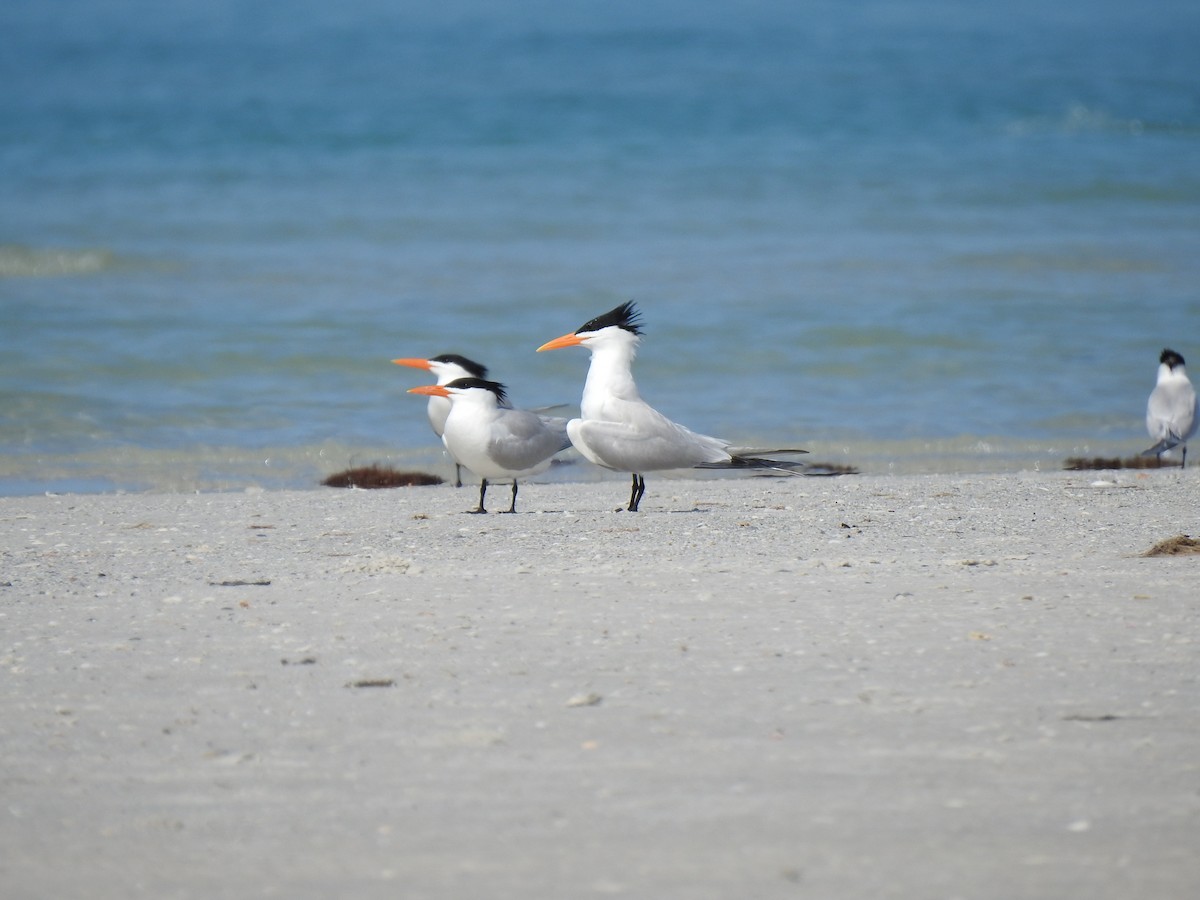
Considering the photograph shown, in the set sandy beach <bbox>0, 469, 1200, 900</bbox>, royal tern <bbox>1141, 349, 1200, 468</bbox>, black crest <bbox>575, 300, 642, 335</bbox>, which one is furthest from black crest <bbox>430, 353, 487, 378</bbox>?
royal tern <bbox>1141, 349, 1200, 468</bbox>

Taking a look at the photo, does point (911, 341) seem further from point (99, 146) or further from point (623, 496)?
point (99, 146)

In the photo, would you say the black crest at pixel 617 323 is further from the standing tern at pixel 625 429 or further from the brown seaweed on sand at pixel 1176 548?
the brown seaweed on sand at pixel 1176 548

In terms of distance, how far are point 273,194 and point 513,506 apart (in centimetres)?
1533

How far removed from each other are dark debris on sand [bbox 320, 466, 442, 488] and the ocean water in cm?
33

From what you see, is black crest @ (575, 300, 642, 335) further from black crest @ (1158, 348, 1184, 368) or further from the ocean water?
black crest @ (1158, 348, 1184, 368)

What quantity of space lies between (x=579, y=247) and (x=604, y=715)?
1391 centimetres

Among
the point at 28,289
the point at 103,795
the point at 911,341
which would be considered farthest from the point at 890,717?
the point at 28,289

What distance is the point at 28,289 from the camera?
47.0 feet

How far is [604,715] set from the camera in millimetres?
3131

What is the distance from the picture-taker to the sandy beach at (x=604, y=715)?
95.6 inches

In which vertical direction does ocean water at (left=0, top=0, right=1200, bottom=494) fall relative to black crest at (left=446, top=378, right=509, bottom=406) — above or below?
above

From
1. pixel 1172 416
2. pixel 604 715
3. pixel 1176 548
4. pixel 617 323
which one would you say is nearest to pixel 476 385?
pixel 617 323

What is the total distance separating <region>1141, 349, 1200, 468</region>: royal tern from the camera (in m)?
8.03

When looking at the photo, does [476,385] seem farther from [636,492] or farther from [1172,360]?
[1172,360]
